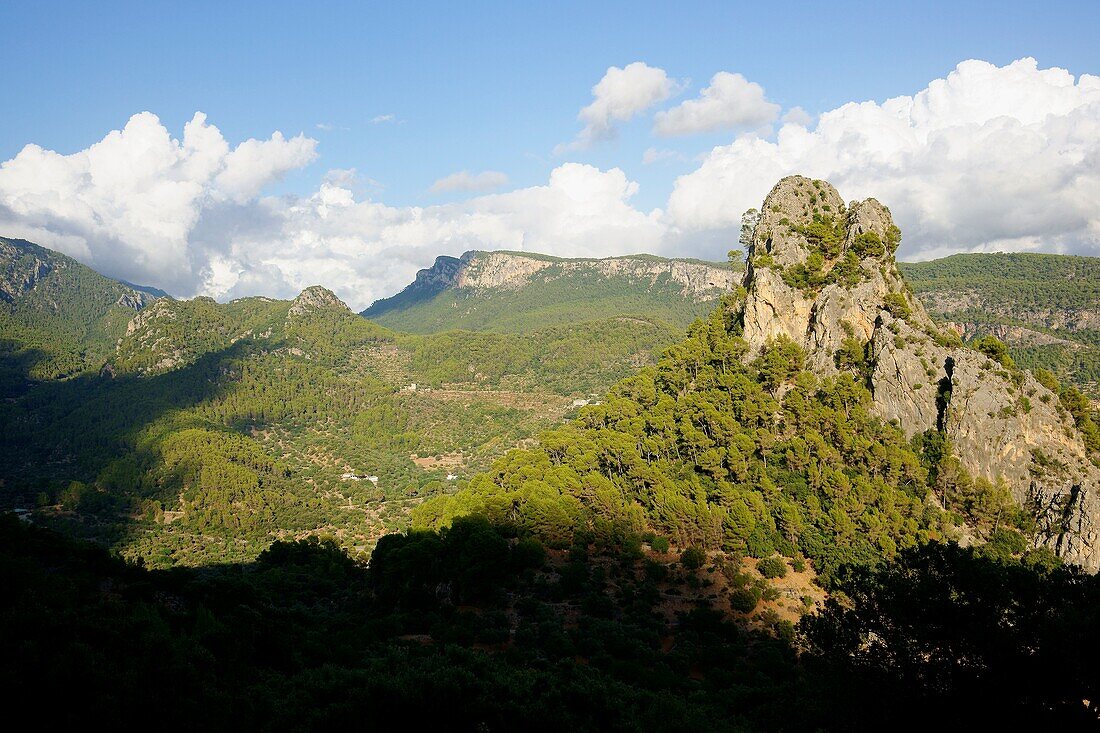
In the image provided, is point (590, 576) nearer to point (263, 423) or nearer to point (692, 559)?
point (692, 559)

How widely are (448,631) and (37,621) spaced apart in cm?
2059

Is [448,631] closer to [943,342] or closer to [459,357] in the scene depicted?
[943,342]

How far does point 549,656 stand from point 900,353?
140ft

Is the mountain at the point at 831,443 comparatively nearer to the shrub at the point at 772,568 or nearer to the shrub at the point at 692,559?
the shrub at the point at 772,568

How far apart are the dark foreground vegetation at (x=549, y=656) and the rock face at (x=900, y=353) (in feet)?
82.2

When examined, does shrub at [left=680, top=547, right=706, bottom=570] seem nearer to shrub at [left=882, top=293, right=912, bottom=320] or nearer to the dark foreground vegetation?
the dark foreground vegetation

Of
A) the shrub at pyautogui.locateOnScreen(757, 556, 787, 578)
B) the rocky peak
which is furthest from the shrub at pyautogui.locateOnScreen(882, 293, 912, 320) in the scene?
the shrub at pyautogui.locateOnScreen(757, 556, 787, 578)

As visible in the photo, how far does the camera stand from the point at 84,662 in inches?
646

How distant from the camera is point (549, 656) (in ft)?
105

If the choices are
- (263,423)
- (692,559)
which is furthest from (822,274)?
(263,423)

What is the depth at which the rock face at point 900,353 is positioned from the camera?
45.2 metres

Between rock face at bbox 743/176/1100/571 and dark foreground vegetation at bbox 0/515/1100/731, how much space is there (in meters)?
25.1

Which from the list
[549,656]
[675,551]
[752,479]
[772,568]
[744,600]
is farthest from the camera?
[752,479]

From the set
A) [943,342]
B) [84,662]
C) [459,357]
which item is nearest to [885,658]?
[84,662]
